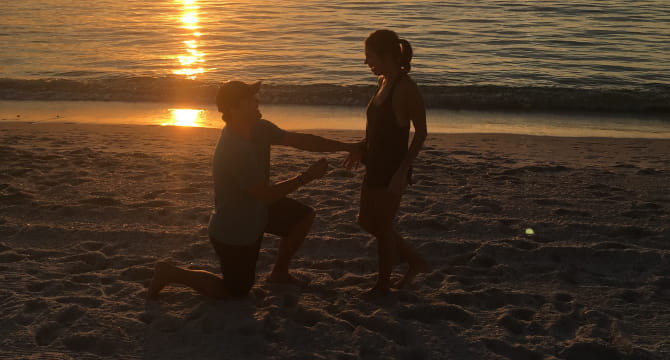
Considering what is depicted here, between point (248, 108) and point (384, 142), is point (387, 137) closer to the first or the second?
point (384, 142)

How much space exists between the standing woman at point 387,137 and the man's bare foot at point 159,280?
134 centimetres

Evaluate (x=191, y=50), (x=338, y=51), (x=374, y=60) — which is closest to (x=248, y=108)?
(x=374, y=60)

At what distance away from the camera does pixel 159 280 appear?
4836 millimetres

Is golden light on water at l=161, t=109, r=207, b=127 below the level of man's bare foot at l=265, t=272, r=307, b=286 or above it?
below

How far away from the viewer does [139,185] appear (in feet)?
25.0

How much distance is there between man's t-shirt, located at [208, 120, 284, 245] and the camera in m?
4.41

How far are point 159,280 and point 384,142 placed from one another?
1.75 meters

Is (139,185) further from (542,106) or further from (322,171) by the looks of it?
(542,106)

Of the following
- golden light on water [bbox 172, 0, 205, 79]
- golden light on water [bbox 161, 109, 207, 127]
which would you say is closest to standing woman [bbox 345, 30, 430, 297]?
golden light on water [bbox 161, 109, 207, 127]

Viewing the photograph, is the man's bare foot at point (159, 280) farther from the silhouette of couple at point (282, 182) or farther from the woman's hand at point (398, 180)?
the woman's hand at point (398, 180)

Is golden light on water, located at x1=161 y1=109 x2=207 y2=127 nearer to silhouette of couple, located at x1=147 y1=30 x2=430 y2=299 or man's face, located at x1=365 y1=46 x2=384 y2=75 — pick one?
silhouette of couple, located at x1=147 y1=30 x2=430 y2=299

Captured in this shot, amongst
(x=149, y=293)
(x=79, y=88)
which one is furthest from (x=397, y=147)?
(x=79, y=88)

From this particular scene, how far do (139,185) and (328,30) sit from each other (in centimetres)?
1657

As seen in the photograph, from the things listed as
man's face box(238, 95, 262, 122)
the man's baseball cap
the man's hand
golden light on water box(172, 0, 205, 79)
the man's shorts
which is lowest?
golden light on water box(172, 0, 205, 79)
